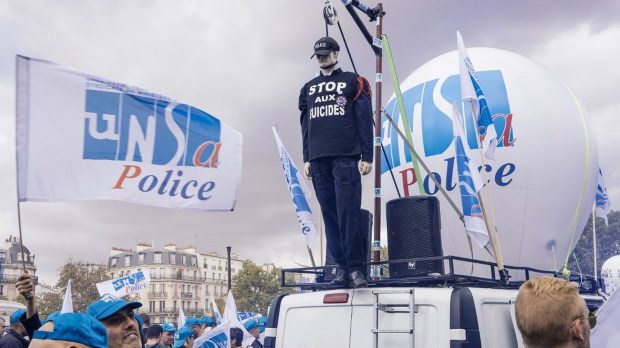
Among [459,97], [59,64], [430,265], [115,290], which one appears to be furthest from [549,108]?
[115,290]

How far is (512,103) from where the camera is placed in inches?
450

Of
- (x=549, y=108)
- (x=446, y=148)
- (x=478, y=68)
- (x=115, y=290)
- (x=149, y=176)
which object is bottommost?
(x=115, y=290)

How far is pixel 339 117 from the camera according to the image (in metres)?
6.91

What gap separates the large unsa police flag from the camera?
6648 mm

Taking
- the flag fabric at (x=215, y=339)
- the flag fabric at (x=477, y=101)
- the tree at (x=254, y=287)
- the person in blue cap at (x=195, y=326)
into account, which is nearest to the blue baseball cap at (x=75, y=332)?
the flag fabric at (x=215, y=339)

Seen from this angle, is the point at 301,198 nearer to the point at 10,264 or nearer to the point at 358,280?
the point at 358,280

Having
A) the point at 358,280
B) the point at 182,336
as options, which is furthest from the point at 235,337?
the point at 358,280

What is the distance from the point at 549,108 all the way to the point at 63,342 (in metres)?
10.5

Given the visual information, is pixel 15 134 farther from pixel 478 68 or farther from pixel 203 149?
pixel 478 68

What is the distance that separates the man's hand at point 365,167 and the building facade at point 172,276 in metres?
131

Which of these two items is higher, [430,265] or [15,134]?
[15,134]

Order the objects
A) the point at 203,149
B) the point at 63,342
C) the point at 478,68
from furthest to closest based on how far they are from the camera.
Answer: the point at 478,68 < the point at 203,149 < the point at 63,342

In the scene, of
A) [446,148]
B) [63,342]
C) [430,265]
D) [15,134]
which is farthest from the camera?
[446,148]

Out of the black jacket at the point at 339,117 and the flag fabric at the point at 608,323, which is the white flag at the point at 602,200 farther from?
the flag fabric at the point at 608,323
